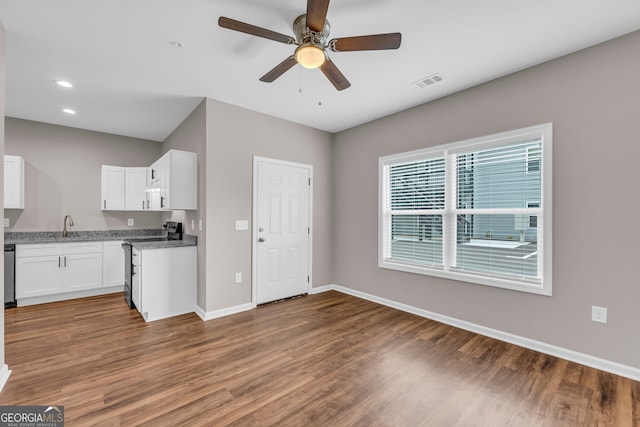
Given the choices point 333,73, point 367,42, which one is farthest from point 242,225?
point 367,42

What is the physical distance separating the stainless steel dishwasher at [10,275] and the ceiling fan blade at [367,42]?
4.91 metres

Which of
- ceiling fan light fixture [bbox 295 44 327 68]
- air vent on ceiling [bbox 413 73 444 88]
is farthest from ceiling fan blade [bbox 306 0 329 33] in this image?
air vent on ceiling [bbox 413 73 444 88]

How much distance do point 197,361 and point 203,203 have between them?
1.83m

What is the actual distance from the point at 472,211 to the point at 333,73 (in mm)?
2162

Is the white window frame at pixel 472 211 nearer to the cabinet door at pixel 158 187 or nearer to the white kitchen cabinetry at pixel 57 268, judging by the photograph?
the cabinet door at pixel 158 187

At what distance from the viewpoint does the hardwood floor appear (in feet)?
6.02

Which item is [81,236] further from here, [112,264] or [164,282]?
[164,282]

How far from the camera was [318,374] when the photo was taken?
2.29 meters

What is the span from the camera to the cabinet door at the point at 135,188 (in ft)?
16.3

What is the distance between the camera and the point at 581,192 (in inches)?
97.5

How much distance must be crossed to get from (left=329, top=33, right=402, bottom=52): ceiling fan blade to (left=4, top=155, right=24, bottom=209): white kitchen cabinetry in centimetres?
491

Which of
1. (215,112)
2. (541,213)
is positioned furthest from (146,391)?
(541,213)

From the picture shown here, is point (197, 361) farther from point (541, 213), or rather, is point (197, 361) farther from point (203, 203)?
point (541, 213)

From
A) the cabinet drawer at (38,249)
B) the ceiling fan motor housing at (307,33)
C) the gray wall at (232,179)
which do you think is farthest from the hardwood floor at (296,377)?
the ceiling fan motor housing at (307,33)
